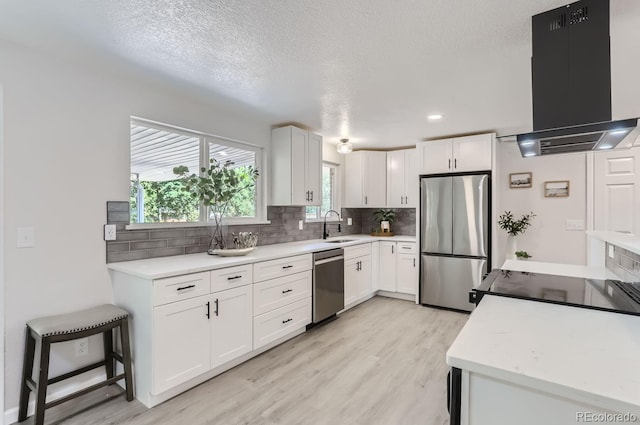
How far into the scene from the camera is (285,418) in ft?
6.61

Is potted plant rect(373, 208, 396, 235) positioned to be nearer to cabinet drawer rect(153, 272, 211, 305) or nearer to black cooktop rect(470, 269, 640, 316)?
black cooktop rect(470, 269, 640, 316)

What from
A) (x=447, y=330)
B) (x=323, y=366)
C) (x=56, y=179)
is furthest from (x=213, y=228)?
(x=447, y=330)

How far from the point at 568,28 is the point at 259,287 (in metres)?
2.65

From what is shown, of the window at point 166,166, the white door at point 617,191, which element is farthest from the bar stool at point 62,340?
the white door at point 617,191

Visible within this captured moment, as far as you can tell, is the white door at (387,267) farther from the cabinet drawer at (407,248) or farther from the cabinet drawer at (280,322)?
the cabinet drawer at (280,322)

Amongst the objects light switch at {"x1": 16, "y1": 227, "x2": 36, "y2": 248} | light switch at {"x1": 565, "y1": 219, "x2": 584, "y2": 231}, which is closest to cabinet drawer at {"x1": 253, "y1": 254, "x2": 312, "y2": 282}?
light switch at {"x1": 16, "y1": 227, "x2": 36, "y2": 248}

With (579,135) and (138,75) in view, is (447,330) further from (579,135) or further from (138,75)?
(138,75)

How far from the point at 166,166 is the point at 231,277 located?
1.21 meters

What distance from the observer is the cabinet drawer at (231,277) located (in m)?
2.43

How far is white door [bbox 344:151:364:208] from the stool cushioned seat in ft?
11.7

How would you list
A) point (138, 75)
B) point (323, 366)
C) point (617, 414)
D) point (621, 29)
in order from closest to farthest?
point (617, 414), point (621, 29), point (138, 75), point (323, 366)

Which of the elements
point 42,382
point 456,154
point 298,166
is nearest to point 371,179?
point 456,154

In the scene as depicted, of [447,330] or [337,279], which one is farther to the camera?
[337,279]

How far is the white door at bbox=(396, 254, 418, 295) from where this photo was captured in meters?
4.50
